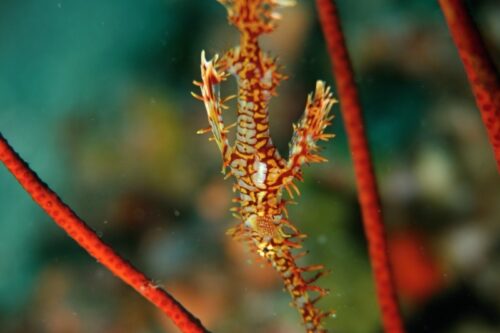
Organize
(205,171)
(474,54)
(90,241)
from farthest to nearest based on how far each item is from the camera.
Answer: (205,171), (90,241), (474,54)

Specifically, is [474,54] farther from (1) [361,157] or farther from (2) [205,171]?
(2) [205,171]

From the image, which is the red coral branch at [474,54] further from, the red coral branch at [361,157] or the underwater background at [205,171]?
the underwater background at [205,171]

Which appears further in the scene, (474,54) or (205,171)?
(205,171)

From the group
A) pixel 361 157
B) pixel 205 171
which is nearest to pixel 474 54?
pixel 361 157

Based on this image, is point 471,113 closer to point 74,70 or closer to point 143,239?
point 143,239

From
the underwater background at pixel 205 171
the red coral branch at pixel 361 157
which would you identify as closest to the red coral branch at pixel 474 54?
the red coral branch at pixel 361 157

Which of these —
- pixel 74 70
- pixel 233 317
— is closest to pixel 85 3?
pixel 74 70
